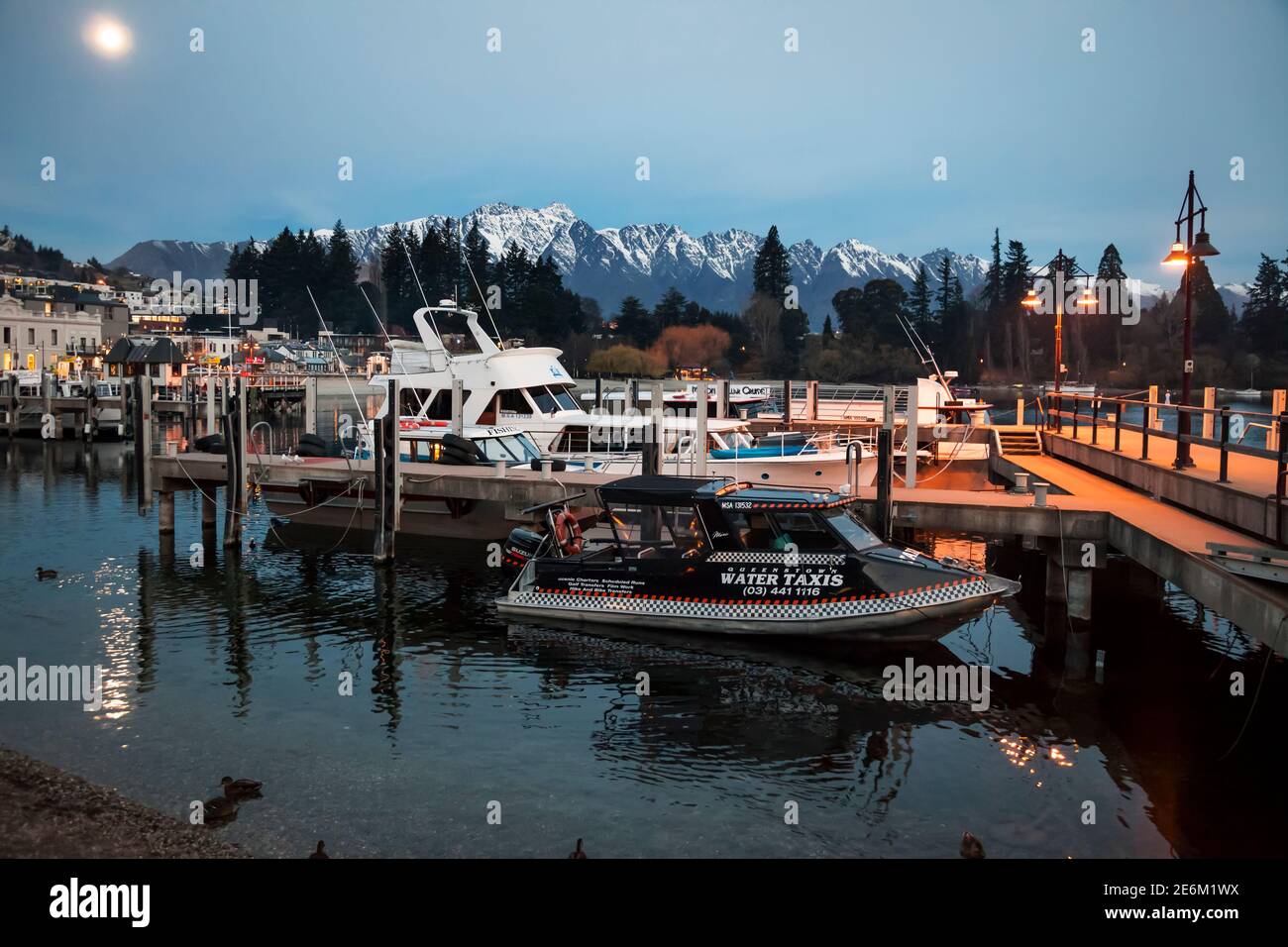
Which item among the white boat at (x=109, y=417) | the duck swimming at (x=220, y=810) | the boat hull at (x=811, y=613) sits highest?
the white boat at (x=109, y=417)

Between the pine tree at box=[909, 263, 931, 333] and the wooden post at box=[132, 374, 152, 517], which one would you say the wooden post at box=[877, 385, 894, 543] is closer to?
the wooden post at box=[132, 374, 152, 517]

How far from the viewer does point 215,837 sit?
909cm

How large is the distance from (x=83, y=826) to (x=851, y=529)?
425 inches

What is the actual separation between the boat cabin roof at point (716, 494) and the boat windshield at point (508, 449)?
10143 millimetres

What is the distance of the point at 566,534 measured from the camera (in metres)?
17.2

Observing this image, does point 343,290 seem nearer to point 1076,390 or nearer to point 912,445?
point 1076,390

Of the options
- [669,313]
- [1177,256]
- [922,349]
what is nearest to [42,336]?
[669,313]

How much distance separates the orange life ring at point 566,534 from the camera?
16.9m

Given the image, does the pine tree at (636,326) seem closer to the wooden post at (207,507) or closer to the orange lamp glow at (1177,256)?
the wooden post at (207,507)

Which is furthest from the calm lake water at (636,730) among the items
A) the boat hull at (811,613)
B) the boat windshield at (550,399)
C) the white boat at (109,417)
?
the white boat at (109,417)
